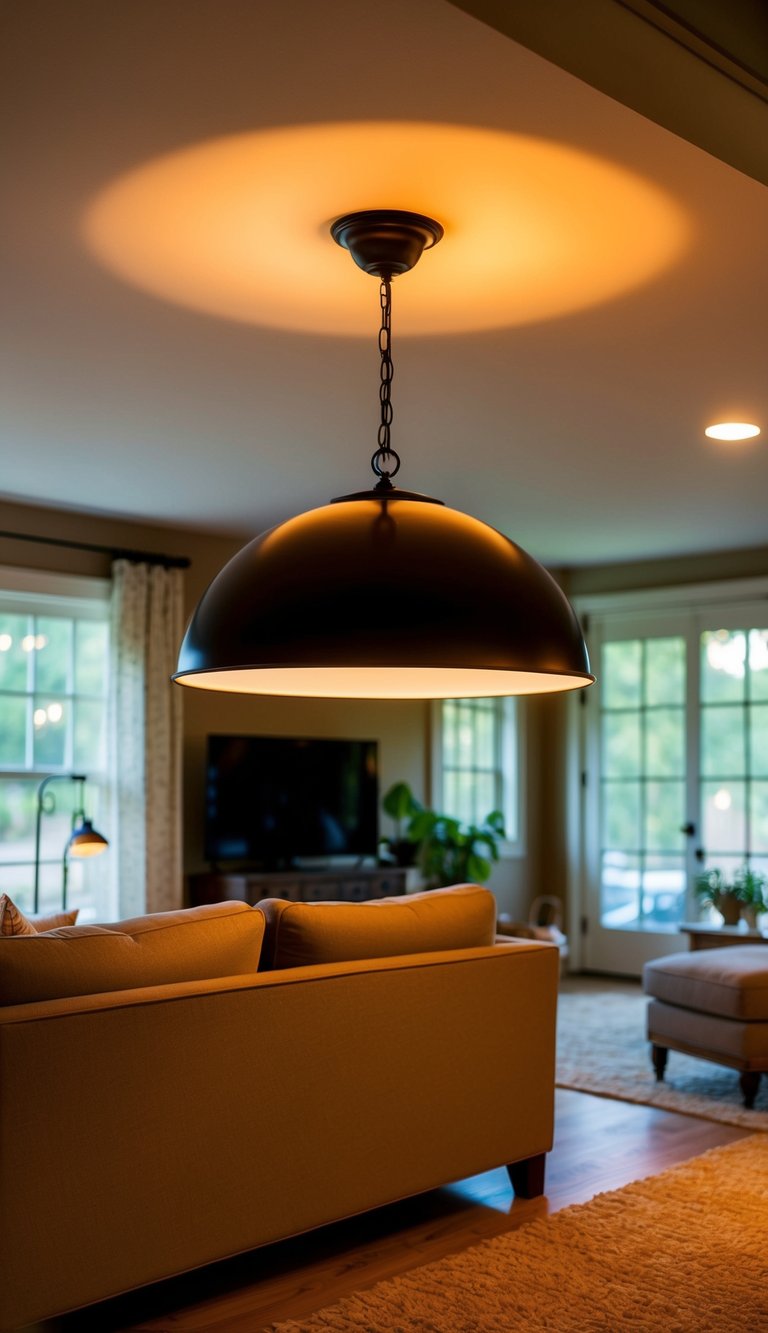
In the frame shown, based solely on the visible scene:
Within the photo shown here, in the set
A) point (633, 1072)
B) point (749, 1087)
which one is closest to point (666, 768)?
point (633, 1072)

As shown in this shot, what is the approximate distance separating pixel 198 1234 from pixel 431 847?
4.58 m

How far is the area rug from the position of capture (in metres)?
2.78

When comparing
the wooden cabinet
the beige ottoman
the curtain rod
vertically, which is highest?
the curtain rod

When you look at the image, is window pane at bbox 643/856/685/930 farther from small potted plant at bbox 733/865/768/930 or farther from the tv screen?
the tv screen

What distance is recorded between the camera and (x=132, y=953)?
2.85 metres

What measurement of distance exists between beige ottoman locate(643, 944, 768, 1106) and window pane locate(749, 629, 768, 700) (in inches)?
89.2

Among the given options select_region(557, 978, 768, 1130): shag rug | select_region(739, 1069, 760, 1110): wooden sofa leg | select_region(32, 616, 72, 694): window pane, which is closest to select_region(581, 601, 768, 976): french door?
select_region(557, 978, 768, 1130): shag rug

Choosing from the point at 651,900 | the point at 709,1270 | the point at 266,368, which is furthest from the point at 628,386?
the point at 651,900

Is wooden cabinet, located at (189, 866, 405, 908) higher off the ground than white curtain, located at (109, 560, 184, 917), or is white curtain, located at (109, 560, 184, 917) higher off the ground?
white curtain, located at (109, 560, 184, 917)

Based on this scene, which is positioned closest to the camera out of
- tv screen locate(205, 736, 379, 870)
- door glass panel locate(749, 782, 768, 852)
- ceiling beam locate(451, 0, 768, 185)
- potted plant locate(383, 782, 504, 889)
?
ceiling beam locate(451, 0, 768, 185)

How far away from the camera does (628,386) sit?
163 inches

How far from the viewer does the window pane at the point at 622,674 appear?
7797mm

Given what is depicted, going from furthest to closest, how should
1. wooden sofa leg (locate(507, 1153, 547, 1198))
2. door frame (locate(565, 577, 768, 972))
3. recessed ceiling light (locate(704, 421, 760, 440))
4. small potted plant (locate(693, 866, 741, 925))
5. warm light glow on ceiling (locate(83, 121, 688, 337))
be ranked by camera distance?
door frame (locate(565, 577, 768, 972)) → small potted plant (locate(693, 866, 741, 925)) → recessed ceiling light (locate(704, 421, 760, 440)) → wooden sofa leg (locate(507, 1153, 547, 1198)) → warm light glow on ceiling (locate(83, 121, 688, 337))

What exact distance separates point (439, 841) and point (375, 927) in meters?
3.97
